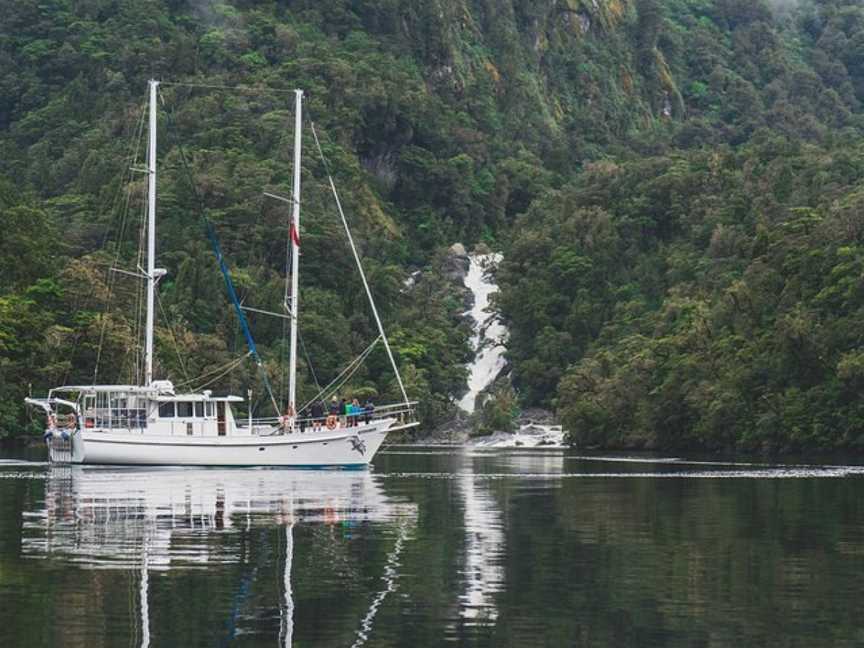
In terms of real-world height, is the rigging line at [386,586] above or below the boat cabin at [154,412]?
below

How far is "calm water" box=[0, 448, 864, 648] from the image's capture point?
1088 inches

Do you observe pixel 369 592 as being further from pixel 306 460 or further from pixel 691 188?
pixel 691 188

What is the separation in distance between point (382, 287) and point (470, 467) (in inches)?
3778

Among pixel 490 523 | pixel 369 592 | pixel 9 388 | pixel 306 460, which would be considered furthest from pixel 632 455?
pixel 369 592

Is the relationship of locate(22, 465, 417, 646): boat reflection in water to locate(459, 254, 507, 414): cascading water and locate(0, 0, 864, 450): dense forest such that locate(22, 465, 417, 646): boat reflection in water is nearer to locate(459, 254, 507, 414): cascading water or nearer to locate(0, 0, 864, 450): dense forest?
locate(0, 0, 864, 450): dense forest

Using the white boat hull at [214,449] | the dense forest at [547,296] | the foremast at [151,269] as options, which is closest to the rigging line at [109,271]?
the dense forest at [547,296]

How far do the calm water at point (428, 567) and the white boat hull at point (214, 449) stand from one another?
56.5ft

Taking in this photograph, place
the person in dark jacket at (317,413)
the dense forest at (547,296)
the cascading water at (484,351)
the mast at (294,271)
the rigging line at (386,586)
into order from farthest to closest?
the cascading water at (484,351), the dense forest at (547,296), the person in dark jacket at (317,413), the mast at (294,271), the rigging line at (386,586)

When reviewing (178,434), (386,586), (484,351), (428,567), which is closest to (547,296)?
(484,351)

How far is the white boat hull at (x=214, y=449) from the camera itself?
78562mm

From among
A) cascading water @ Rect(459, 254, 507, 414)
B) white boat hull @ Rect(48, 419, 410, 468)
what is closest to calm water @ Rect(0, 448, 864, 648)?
white boat hull @ Rect(48, 419, 410, 468)

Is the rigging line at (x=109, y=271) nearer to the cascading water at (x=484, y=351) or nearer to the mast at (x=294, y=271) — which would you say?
the mast at (x=294, y=271)

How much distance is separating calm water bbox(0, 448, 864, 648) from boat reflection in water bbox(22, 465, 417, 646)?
0.26 feet

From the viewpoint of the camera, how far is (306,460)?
80812mm
